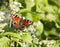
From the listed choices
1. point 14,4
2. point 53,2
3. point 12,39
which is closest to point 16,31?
point 12,39

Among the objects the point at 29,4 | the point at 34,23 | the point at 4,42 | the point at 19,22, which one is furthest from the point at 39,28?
the point at 4,42

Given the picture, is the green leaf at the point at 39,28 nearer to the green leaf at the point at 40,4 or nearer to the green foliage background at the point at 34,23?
the green foliage background at the point at 34,23

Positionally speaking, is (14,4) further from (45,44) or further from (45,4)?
(45,4)

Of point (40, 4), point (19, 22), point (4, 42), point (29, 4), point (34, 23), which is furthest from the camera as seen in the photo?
point (40, 4)

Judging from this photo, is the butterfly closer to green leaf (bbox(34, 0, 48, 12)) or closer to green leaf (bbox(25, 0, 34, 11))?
green leaf (bbox(25, 0, 34, 11))

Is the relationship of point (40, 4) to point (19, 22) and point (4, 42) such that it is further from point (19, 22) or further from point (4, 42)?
point (4, 42)

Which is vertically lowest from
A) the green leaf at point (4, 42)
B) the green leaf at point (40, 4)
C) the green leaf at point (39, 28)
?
the green leaf at point (39, 28)

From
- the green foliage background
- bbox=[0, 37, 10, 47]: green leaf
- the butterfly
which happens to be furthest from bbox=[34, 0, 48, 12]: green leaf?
bbox=[0, 37, 10, 47]: green leaf

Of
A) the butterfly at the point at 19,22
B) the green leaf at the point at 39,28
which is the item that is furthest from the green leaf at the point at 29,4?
the butterfly at the point at 19,22
